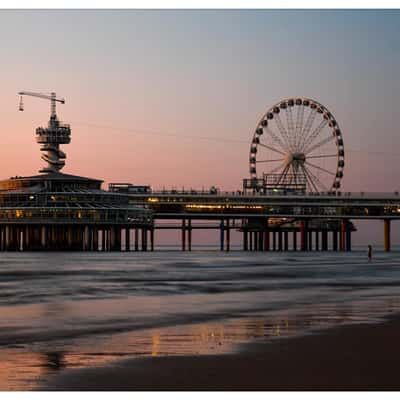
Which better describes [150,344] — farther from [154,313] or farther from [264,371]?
[154,313]

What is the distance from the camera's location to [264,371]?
1844 cm

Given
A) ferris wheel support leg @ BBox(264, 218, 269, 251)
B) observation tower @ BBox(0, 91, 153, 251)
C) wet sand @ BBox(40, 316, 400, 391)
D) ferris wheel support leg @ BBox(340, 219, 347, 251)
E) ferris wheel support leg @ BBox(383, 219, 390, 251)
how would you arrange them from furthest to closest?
ferris wheel support leg @ BBox(264, 218, 269, 251) → ferris wheel support leg @ BBox(340, 219, 347, 251) → ferris wheel support leg @ BBox(383, 219, 390, 251) → observation tower @ BBox(0, 91, 153, 251) → wet sand @ BBox(40, 316, 400, 391)

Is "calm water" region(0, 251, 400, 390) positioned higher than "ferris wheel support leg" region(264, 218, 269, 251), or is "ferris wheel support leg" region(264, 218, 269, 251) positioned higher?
"ferris wheel support leg" region(264, 218, 269, 251)

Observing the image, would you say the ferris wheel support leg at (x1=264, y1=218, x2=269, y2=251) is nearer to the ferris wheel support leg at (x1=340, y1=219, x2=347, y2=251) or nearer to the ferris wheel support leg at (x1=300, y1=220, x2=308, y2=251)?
the ferris wheel support leg at (x1=300, y1=220, x2=308, y2=251)

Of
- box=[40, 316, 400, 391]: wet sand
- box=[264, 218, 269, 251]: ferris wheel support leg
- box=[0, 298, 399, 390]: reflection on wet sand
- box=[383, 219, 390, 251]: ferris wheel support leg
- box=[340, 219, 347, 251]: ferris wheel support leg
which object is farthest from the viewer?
box=[264, 218, 269, 251]: ferris wheel support leg

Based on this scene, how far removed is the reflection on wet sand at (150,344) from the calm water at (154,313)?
0.07 ft

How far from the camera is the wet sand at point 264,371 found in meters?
17.0

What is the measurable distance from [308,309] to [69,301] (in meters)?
9.95

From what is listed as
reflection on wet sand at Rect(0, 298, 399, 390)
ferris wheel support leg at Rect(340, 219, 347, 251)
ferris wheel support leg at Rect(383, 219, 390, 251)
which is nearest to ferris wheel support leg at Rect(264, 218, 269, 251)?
ferris wheel support leg at Rect(340, 219, 347, 251)

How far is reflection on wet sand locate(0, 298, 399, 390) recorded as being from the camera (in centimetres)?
1883

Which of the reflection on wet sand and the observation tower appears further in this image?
the observation tower

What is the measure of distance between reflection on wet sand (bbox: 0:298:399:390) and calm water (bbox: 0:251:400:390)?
2 cm
